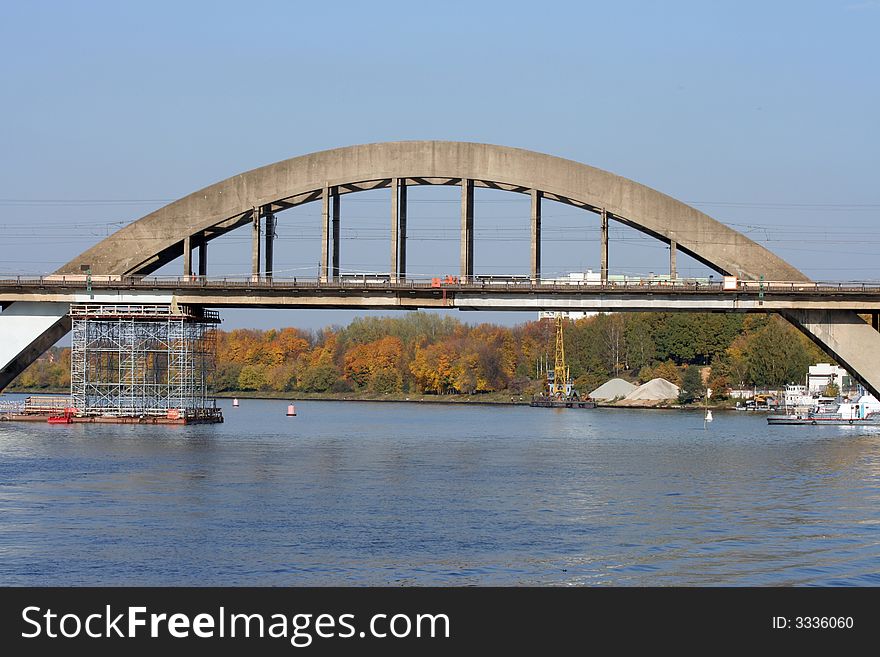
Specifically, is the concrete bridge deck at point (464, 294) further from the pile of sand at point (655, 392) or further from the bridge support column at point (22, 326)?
the pile of sand at point (655, 392)

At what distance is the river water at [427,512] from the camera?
31.8m

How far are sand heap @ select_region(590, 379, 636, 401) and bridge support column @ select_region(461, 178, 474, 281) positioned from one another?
93.5m

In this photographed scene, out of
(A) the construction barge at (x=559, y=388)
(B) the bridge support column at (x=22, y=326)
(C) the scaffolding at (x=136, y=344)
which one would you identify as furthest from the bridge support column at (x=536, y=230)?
(A) the construction barge at (x=559, y=388)

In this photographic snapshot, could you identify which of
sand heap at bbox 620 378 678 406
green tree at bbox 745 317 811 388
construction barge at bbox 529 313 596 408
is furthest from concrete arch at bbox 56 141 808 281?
construction barge at bbox 529 313 596 408

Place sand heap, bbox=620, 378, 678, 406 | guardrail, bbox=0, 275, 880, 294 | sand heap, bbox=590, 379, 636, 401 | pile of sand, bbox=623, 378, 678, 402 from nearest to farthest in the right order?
1. guardrail, bbox=0, 275, 880, 294
2. sand heap, bbox=620, 378, 678, 406
3. pile of sand, bbox=623, 378, 678, 402
4. sand heap, bbox=590, 379, 636, 401

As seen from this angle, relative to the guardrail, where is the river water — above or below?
below

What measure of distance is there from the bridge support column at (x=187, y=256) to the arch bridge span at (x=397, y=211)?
0.08 meters

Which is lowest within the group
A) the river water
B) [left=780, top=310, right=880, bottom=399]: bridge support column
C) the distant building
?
the river water

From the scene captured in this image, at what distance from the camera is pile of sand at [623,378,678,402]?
168250 mm
